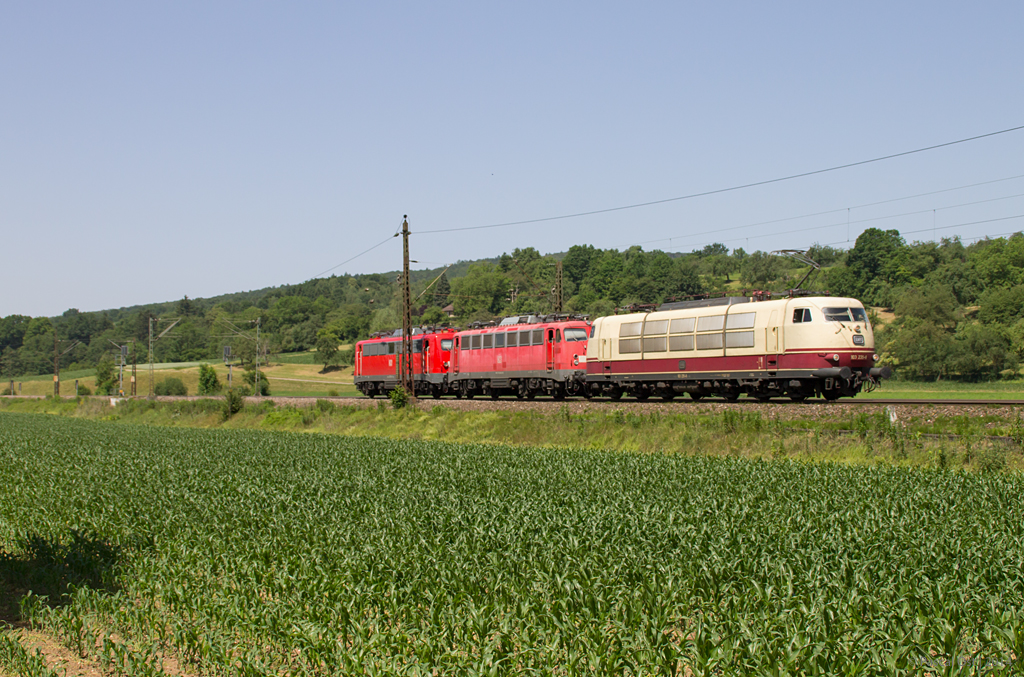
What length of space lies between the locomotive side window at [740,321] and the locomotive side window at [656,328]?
298cm

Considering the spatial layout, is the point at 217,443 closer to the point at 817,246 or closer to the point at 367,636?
the point at 367,636

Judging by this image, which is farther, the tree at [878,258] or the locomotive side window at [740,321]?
the tree at [878,258]

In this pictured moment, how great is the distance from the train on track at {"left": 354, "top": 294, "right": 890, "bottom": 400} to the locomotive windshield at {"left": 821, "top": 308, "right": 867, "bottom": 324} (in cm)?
4

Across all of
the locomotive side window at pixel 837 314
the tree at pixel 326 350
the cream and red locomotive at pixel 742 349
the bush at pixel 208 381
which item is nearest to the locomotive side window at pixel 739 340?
the cream and red locomotive at pixel 742 349

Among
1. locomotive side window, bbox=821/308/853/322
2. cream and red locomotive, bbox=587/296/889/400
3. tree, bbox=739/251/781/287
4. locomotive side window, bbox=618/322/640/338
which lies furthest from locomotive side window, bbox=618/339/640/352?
tree, bbox=739/251/781/287

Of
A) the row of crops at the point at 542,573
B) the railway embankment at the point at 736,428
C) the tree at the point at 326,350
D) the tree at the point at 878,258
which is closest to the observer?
the row of crops at the point at 542,573

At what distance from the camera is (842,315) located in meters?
25.8

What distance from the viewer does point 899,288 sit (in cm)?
10225

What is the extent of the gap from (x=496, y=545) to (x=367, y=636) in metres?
3.16

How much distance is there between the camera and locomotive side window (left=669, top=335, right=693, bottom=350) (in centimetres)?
2933

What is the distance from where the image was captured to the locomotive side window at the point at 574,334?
121 feet

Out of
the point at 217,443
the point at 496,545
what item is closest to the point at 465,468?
the point at 496,545

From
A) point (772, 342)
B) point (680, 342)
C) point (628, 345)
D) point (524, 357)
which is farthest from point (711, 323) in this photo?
point (524, 357)

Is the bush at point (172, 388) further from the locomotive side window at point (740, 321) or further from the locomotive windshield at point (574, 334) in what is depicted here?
the locomotive side window at point (740, 321)
